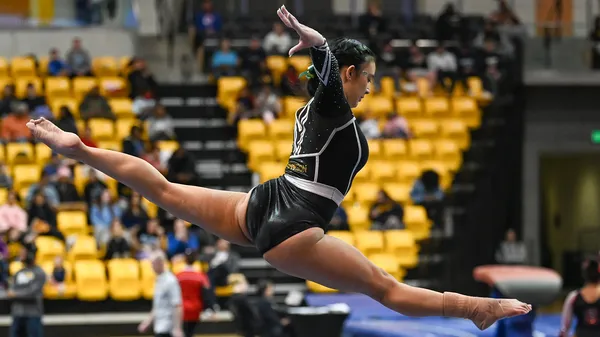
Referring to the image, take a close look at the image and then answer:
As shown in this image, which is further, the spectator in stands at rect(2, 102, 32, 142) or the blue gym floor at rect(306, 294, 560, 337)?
the spectator in stands at rect(2, 102, 32, 142)

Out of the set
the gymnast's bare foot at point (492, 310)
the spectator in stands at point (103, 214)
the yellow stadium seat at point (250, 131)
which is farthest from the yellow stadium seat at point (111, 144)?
the gymnast's bare foot at point (492, 310)

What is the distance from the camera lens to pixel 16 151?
643 inches

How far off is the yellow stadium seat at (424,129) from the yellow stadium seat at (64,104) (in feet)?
17.7

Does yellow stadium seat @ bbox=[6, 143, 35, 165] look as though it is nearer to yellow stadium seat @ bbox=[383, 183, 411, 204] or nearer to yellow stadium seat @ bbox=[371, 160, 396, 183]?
yellow stadium seat @ bbox=[371, 160, 396, 183]

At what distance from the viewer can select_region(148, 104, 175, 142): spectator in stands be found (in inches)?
675

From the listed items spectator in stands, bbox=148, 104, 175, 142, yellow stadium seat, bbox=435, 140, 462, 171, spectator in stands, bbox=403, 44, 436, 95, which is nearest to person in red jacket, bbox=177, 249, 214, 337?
spectator in stands, bbox=148, 104, 175, 142

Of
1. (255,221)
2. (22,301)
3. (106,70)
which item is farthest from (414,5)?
(255,221)

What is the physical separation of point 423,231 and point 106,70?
20.0 ft

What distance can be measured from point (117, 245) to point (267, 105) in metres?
4.03

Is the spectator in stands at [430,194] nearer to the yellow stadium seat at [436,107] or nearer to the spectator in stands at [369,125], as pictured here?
the spectator in stands at [369,125]

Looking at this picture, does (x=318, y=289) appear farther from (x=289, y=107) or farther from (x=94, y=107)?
(x=94, y=107)

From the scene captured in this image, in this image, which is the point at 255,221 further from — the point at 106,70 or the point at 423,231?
the point at 106,70

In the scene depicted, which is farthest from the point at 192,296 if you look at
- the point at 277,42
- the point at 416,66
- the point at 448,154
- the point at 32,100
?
the point at 416,66

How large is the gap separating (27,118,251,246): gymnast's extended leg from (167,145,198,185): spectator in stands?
1002 cm
